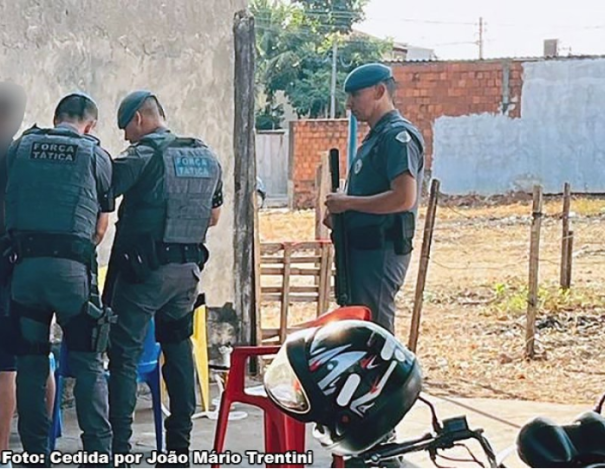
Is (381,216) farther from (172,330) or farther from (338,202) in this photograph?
(172,330)

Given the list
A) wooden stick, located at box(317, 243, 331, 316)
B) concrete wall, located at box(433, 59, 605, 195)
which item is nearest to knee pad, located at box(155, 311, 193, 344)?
wooden stick, located at box(317, 243, 331, 316)

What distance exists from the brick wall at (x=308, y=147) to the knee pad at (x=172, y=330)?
23.3 meters

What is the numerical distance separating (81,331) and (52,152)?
81 centimetres

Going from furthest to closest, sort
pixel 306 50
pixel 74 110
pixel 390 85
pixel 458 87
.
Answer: pixel 306 50 → pixel 458 87 → pixel 390 85 → pixel 74 110

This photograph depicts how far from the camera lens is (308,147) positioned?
96.3 feet

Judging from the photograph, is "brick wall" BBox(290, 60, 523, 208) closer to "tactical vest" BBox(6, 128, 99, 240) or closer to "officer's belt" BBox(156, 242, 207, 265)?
"officer's belt" BBox(156, 242, 207, 265)

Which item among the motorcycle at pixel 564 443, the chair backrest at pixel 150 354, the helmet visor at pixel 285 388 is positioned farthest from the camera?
the chair backrest at pixel 150 354

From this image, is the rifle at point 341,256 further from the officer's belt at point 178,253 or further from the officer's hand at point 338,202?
the officer's belt at point 178,253

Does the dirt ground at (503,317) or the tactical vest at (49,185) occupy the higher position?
the tactical vest at (49,185)

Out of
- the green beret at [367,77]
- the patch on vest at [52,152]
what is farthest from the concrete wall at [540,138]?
the patch on vest at [52,152]

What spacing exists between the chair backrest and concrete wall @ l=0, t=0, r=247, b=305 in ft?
3.59

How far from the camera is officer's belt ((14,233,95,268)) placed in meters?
4.87

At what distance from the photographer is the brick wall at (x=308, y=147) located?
28938mm

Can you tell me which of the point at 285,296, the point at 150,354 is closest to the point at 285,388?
the point at 150,354
